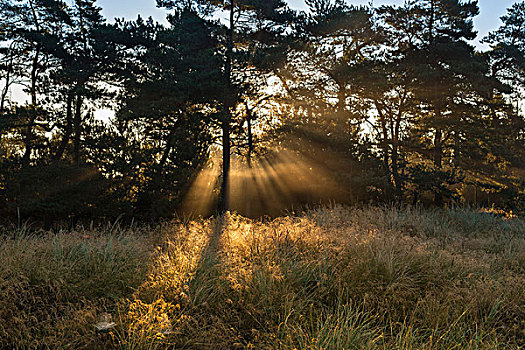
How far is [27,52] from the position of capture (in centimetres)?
1877

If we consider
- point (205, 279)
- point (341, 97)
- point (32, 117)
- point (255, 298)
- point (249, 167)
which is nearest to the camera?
point (255, 298)

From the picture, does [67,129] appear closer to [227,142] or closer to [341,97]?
[227,142]

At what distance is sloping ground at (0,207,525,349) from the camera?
3012mm

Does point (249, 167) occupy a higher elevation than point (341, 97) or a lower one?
lower

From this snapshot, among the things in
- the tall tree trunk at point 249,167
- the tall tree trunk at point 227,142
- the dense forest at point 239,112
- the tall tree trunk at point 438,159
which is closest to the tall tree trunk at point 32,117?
the dense forest at point 239,112

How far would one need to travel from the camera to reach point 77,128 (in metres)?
17.2

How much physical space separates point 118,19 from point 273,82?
26.0 ft

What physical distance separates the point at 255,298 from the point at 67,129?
16342mm

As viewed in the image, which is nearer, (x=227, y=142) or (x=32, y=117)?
(x=32, y=117)

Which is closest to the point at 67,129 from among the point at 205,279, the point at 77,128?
the point at 77,128

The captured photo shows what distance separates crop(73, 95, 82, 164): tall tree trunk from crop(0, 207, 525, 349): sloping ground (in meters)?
13.0

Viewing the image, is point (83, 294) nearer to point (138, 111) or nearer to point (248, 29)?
point (138, 111)

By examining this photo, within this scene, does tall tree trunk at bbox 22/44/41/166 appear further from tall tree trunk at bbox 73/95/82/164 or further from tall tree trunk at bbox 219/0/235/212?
tall tree trunk at bbox 219/0/235/212

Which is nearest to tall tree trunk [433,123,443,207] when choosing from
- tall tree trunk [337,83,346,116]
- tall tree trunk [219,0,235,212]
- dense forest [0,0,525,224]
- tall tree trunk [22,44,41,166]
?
dense forest [0,0,525,224]
